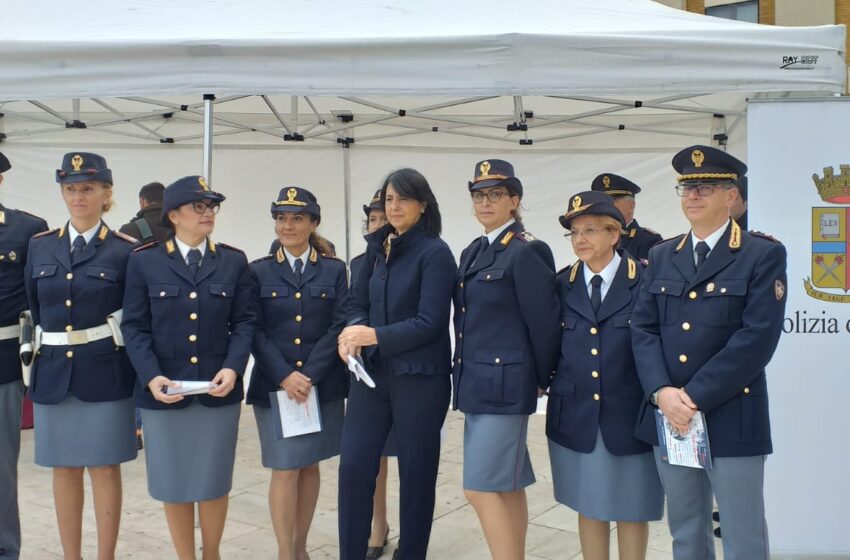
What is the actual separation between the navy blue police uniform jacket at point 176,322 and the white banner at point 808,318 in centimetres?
232

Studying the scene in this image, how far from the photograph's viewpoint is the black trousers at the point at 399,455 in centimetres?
301

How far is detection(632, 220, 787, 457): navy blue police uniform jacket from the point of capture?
2.43 m

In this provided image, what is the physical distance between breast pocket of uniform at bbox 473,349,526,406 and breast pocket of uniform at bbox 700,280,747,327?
0.71 meters

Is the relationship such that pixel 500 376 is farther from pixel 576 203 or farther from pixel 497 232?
pixel 576 203

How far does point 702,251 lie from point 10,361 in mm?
2895

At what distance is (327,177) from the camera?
7.38m

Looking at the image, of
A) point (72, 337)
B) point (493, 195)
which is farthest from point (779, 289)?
point (72, 337)

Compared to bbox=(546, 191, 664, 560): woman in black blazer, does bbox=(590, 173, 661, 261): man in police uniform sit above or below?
above

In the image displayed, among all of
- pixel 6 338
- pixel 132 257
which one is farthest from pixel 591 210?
pixel 6 338

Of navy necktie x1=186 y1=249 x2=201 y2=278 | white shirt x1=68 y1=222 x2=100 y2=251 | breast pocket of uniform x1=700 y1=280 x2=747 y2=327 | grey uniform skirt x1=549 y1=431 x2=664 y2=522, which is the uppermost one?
white shirt x1=68 y1=222 x2=100 y2=251

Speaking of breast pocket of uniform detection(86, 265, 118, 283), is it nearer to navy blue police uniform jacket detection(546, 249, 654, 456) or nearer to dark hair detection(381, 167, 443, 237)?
dark hair detection(381, 167, 443, 237)

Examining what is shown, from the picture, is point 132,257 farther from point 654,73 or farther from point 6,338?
point 654,73

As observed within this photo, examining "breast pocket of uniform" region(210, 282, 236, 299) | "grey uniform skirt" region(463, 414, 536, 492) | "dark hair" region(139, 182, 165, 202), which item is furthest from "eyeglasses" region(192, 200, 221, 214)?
"dark hair" region(139, 182, 165, 202)

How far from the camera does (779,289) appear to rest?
246 cm
